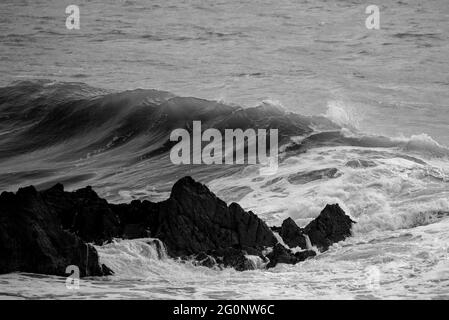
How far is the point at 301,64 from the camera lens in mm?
38125

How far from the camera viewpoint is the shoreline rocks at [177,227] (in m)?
17.3

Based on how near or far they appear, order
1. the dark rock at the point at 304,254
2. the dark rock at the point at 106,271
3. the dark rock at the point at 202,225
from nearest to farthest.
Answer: the dark rock at the point at 106,271
the dark rock at the point at 202,225
the dark rock at the point at 304,254

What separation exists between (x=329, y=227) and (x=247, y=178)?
4984mm

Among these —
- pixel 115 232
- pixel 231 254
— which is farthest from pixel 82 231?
pixel 231 254

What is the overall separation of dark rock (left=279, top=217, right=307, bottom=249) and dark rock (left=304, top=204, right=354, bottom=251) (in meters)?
0.19

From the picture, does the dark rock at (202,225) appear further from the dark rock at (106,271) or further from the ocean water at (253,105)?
the dark rock at (106,271)

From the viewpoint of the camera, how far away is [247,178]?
24516 mm

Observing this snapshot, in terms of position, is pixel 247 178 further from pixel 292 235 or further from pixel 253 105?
pixel 253 105

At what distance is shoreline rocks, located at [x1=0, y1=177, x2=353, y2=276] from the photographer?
17.3 metres

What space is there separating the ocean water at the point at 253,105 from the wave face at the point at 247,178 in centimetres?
5

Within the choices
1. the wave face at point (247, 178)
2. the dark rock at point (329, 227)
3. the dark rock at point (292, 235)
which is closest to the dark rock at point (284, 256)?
the wave face at point (247, 178)

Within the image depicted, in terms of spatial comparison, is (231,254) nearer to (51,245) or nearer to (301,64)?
(51,245)
